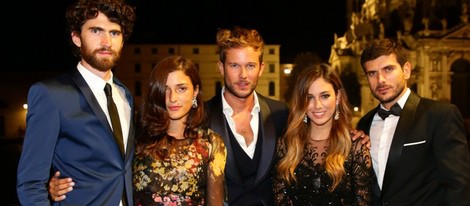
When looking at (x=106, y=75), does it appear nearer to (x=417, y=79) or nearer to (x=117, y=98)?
(x=117, y=98)

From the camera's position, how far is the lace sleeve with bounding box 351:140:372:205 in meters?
4.54

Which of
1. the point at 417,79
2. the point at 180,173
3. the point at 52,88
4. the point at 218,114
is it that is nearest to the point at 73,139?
the point at 52,88

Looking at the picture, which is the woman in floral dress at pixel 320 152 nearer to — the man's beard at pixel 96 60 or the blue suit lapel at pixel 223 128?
the blue suit lapel at pixel 223 128

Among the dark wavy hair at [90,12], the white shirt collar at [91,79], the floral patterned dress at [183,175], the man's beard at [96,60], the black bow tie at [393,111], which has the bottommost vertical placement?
the floral patterned dress at [183,175]

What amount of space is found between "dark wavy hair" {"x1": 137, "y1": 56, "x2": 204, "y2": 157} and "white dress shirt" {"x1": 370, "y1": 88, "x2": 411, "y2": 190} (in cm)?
211

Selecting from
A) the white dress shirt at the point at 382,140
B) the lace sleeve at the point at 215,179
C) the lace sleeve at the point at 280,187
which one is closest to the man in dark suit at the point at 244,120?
the lace sleeve at the point at 280,187

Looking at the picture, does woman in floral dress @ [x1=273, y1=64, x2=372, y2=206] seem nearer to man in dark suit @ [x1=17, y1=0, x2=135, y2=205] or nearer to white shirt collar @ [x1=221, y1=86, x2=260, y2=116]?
white shirt collar @ [x1=221, y1=86, x2=260, y2=116]

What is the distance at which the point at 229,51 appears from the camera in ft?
17.5

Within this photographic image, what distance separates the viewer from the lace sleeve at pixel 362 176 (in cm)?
454

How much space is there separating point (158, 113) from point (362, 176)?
205 cm

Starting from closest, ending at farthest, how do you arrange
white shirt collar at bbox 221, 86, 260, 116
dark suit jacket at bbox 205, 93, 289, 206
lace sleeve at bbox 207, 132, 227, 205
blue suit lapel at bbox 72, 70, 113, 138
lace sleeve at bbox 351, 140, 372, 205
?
blue suit lapel at bbox 72, 70, 113, 138 → lace sleeve at bbox 207, 132, 227, 205 → lace sleeve at bbox 351, 140, 372, 205 → dark suit jacket at bbox 205, 93, 289, 206 → white shirt collar at bbox 221, 86, 260, 116

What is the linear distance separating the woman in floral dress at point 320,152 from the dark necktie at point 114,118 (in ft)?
5.49

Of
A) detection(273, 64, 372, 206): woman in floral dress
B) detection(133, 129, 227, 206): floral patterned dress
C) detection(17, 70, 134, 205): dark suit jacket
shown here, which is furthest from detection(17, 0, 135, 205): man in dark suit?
detection(273, 64, 372, 206): woman in floral dress

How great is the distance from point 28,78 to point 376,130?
5079cm
